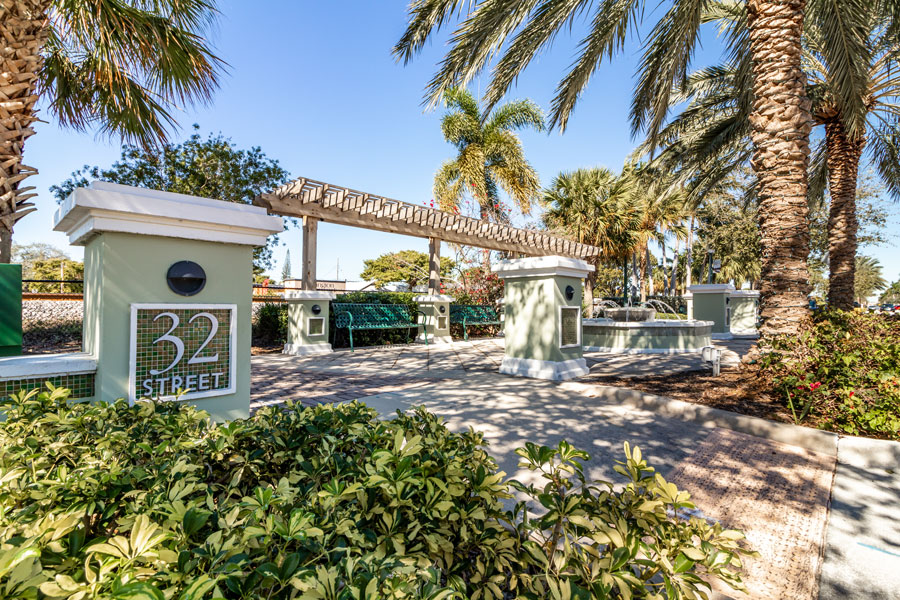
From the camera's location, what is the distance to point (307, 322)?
9703 mm

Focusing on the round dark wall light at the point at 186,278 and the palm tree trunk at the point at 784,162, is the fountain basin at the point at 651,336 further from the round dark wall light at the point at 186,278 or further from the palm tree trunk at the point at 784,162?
the round dark wall light at the point at 186,278

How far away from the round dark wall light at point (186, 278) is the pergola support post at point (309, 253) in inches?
287

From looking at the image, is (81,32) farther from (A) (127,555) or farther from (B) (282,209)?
(A) (127,555)

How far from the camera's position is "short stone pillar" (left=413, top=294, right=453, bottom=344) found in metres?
12.4

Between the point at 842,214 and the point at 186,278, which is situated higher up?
the point at 842,214

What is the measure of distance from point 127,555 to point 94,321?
8.35ft

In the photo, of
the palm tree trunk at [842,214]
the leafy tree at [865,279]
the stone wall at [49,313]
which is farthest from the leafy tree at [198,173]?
the leafy tree at [865,279]

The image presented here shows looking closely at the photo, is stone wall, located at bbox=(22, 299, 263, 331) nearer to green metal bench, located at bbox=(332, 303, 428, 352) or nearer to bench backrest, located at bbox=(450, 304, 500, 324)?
green metal bench, located at bbox=(332, 303, 428, 352)

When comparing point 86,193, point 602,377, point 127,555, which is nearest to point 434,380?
point 602,377

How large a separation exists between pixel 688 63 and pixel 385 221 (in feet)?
24.4

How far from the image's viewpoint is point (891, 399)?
3.32 meters

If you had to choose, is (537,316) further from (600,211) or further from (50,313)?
(50,313)

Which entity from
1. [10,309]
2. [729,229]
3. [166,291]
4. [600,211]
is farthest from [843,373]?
[729,229]

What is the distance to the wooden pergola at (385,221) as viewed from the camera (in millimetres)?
9188
